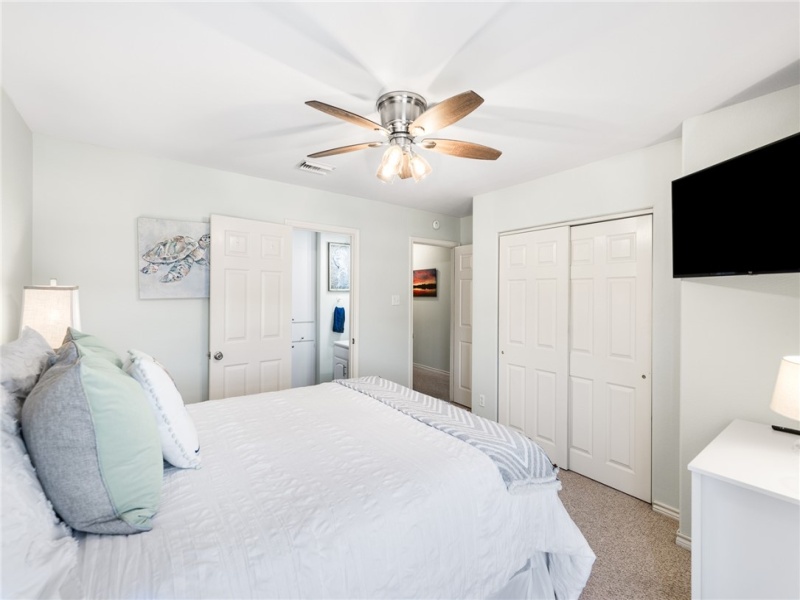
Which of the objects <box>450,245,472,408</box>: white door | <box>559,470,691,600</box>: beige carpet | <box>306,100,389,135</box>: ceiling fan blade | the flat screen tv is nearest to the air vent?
<box>306,100,389,135</box>: ceiling fan blade

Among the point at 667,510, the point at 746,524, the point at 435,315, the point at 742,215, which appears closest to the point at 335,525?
the point at 746,524

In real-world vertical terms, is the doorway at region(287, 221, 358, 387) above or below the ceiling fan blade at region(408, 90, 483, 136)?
below

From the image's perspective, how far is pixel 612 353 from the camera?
281 centimetres

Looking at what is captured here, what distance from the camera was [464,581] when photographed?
4.30 feet

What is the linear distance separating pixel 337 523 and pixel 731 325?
2227 millimetres

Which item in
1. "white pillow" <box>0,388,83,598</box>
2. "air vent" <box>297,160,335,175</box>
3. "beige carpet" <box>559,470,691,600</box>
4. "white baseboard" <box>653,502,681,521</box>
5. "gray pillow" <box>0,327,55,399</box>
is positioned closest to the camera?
"white pillow" <box>0,388,83,598</box>

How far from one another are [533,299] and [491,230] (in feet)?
2.67

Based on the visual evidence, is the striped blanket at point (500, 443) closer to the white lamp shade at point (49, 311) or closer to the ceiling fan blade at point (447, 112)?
the ceiling fan blade at point (447, 112)

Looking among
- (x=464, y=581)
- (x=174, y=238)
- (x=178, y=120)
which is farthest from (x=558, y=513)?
(x=174, y=238)

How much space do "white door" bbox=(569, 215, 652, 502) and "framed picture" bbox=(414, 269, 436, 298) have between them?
3001 millimetres

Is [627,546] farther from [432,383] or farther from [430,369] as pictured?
[430,369]

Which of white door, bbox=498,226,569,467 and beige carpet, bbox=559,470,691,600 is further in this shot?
white door, bbox=498,226,569,467

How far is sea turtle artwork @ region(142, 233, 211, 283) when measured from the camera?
9.06 ft

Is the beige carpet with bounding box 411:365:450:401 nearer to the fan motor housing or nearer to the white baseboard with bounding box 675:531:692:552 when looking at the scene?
the white baseboard with bounding box 675:531:692:552
